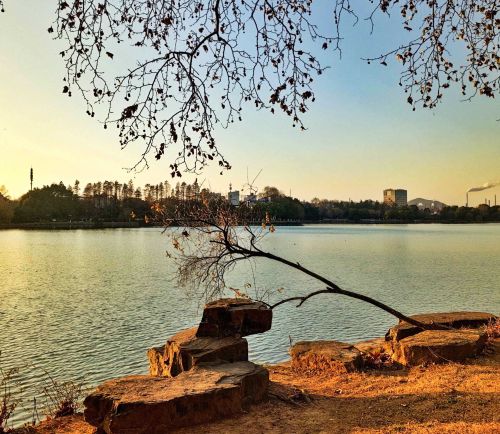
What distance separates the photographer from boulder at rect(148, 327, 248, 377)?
804 cm

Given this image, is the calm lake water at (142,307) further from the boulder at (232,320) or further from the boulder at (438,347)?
the boulder at (438,347)

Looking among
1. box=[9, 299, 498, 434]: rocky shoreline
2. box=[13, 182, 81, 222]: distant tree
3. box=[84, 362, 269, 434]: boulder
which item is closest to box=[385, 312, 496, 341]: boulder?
box=[9, 299, 498, 434]: rocky shoreline

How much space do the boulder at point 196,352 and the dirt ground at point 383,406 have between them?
2.93 feet

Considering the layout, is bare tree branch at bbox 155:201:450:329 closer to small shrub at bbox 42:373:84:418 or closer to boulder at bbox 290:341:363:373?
boulder at bbox 290:341:363:373

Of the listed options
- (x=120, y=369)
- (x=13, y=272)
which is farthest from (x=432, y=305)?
(x=13, y=272)

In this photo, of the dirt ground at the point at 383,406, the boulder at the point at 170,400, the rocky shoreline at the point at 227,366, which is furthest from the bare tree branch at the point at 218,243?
the boulder at the point at 170,400

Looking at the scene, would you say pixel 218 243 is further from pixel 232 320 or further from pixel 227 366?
pixel 227 366

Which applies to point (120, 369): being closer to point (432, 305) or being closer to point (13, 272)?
point (432, 305)

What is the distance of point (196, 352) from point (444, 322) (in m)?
5.99

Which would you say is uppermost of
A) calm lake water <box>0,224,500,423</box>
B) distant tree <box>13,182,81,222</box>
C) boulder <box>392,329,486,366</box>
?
distant tree <box>13,182,81,222</box>

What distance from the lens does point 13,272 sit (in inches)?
1359

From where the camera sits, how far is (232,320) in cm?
891

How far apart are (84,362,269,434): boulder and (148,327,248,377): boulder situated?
0.63 meters

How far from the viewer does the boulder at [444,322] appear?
33.3 feet
